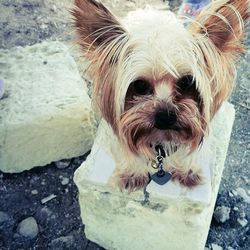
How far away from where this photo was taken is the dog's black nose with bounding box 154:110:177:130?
2.47m

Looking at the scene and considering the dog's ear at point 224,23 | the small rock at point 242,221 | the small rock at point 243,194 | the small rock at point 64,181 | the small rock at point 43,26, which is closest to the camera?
the dog's ear at point 224,23

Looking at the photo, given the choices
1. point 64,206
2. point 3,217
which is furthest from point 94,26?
point 3,217

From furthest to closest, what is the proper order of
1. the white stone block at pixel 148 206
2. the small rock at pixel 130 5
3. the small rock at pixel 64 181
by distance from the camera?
1. the small rock at pixel 130 5
2. the small rock at pixel 64 181
3. the white stone block at pixel 148 206

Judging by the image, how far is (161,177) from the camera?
293 cm

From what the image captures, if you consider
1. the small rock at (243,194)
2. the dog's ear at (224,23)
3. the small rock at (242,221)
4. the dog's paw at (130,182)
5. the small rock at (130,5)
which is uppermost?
the dog's ear at (224,23)

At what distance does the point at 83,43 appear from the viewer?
2.55 meters

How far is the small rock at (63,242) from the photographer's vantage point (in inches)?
133

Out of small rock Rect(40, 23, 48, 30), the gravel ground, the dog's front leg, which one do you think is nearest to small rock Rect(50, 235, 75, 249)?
the gravel ground

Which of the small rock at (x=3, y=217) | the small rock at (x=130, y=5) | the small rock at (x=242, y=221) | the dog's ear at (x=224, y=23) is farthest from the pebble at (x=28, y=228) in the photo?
the small rock at (x=130, y=5)

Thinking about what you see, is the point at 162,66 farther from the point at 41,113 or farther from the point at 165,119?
the point at 41,113

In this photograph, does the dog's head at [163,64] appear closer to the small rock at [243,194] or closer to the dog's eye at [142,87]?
the dog's eye at [142,87]

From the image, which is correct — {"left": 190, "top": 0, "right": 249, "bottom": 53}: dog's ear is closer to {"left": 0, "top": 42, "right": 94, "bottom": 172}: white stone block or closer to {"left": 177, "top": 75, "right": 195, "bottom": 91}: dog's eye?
{"left": 177, "top": 75, "right": 195, "bottom": 91}: dog's eye

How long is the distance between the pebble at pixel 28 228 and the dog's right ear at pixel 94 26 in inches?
52.8

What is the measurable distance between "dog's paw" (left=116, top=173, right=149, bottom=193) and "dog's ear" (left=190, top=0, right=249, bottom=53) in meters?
0.84
